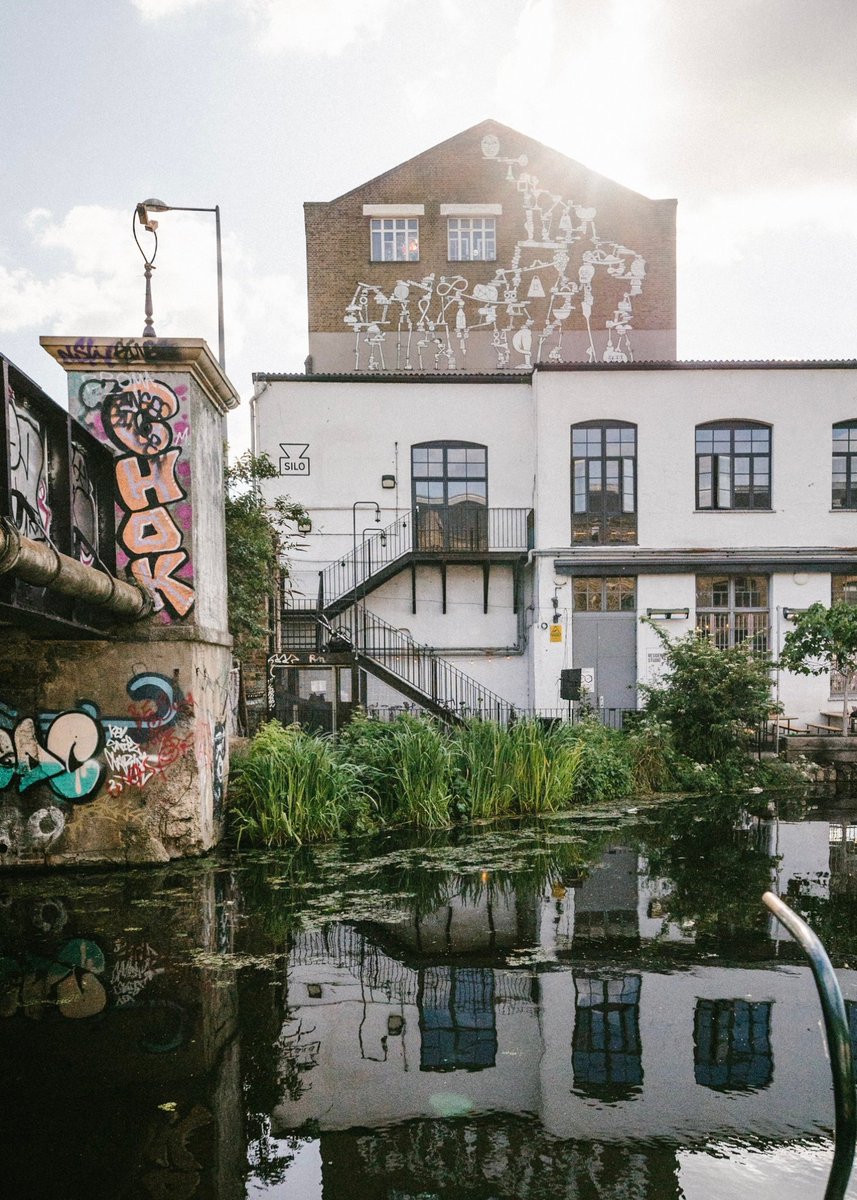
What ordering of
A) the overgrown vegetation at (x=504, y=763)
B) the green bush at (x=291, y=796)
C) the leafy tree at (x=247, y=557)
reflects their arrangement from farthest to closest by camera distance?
1. the leafy tree at (x=247, y=557)
2. the overgrown vegetation at (x=504, y=763)
3. the green bush at (x=291, y=796)

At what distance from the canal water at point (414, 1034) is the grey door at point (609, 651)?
10.0m

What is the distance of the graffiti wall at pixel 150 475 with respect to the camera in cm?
786

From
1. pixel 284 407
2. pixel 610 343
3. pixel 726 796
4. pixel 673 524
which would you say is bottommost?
pixel 726 796

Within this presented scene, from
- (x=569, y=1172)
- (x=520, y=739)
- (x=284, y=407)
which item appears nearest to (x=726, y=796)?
(x=520, y=739)

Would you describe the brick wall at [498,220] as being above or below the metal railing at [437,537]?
above

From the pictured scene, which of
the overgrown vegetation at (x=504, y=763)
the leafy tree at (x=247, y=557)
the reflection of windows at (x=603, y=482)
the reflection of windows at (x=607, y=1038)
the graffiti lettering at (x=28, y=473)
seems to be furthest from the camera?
the reflection of windows at (x=603, y=482)

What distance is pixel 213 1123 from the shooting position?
11.1 feet

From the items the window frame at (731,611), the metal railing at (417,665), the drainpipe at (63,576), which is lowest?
the metal railing at (417,665)

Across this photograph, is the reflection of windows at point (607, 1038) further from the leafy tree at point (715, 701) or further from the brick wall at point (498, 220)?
the brick wall at point (498, 220)

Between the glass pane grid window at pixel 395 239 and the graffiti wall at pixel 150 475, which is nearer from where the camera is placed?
the graffiti wall at pixel 150 475

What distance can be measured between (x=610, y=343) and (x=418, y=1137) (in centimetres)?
2275

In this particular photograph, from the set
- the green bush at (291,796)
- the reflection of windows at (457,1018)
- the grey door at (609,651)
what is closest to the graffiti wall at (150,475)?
the green bush at (291,796)

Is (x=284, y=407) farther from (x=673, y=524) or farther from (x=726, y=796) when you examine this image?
(x=726, y=796)

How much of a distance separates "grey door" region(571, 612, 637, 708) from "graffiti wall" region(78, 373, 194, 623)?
36.9 ft
